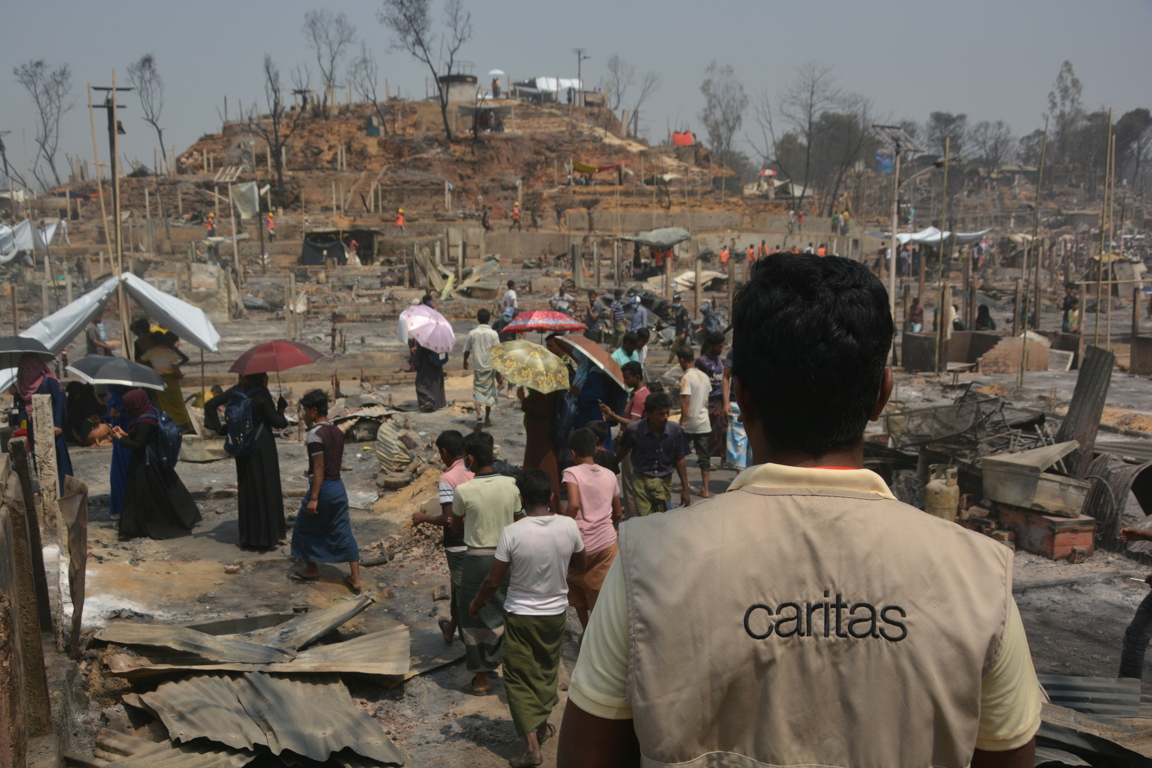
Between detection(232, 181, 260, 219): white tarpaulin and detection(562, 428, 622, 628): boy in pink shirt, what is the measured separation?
40.3 m

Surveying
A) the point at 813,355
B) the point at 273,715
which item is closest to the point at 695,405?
the point at 273,715

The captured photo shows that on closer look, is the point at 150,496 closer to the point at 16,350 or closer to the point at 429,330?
the point at 16,350

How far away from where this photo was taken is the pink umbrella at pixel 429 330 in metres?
11.6

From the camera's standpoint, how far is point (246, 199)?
1665 inches

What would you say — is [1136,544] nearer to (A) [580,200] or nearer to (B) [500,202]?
(A) [580,200]

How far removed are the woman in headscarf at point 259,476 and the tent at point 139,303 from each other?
8.54 ft

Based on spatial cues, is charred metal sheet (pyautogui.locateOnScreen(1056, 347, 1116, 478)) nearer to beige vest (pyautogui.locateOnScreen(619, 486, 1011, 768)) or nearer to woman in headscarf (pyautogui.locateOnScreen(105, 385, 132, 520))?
beige vest (pyautogui.locateOnScreen(619, 486, 1011, 768))

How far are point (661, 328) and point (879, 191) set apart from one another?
4736cm

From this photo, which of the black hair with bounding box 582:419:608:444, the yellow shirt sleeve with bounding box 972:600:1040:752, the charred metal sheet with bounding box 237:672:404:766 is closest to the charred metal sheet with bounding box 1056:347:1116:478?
the black hair with bounding box 582:419:608:444

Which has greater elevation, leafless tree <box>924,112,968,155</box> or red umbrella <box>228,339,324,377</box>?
leafless tree <box>924,112,968,155</box>

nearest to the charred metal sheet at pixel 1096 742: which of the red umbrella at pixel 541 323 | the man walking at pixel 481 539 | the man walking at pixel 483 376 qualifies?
the man walking at pixel 481 539

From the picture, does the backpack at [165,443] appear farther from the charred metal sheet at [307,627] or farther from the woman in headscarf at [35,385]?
the charred metal sheet at [307,627]

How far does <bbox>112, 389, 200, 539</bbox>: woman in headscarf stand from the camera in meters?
7.17

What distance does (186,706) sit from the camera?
4.17 metres
